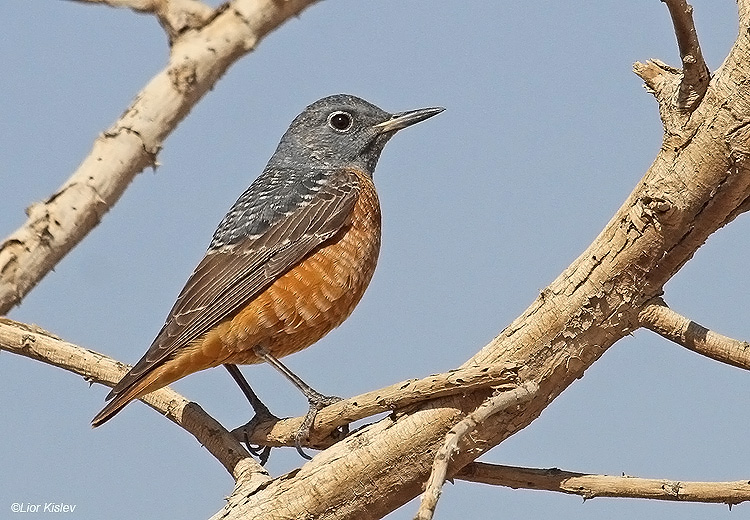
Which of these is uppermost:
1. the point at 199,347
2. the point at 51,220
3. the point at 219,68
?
the point at 199,347

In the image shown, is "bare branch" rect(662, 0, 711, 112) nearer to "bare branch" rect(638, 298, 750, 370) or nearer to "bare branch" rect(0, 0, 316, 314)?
"bare branch" rect(638, 298, 750, 370)

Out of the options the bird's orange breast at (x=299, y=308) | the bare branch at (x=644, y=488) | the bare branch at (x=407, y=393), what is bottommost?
the bare branch at (x=644, y=488)

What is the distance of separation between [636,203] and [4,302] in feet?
11.0

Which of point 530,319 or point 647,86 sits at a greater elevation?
point 647,86

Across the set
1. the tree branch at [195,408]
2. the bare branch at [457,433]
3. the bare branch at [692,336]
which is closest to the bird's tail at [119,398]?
A: the tree branch at [195,408]

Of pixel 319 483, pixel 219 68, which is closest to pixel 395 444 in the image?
pixel 319 483

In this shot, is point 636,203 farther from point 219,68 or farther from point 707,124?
point 219,68

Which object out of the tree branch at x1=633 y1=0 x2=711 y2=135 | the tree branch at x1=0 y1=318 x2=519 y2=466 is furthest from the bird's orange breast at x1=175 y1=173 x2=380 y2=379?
the tree branch at x1=633 y1=0 x2=711 y2=135

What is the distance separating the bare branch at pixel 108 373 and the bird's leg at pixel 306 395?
421 millimetres

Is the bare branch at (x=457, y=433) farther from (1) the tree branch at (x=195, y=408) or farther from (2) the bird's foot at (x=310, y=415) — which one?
(2) the bird's foot at (x=310, y=415)

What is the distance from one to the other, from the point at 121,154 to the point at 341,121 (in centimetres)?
668

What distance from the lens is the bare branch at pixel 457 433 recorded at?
14.8ft

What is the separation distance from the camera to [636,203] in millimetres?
5703

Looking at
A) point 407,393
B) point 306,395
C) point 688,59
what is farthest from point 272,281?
point 688,59
